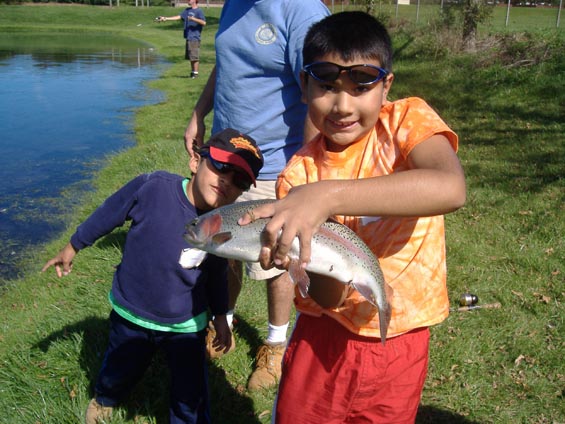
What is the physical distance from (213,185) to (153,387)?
1587 mm

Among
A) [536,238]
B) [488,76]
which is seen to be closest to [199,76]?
[488,76]

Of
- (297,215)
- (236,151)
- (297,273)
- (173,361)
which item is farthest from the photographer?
(173,361)

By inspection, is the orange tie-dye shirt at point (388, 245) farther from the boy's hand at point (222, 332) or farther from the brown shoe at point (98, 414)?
the brown shoe at point (98, 414)

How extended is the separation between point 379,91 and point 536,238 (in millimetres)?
4374

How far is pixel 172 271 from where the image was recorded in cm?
284

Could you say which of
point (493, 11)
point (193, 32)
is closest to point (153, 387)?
point (193, 32)

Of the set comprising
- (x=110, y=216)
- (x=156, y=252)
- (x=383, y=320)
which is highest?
(x=383, y=320)

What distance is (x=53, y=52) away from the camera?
2698 cm

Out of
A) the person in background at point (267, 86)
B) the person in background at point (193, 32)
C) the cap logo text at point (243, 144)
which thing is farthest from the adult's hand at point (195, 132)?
the person in background at point (193, 32)

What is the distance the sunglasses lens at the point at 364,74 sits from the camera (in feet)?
6.20

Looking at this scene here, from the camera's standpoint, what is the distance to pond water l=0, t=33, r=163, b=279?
7.09 metres

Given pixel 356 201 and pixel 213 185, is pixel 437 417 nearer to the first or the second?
pixel 213 185

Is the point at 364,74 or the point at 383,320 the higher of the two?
the point at 364,74

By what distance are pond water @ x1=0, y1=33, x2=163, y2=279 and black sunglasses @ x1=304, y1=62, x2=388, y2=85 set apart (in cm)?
472
